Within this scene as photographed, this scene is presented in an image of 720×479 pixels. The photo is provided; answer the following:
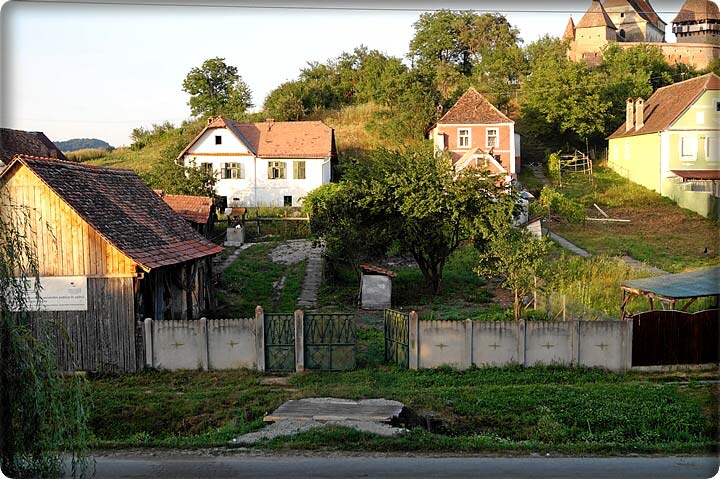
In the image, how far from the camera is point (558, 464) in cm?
1059

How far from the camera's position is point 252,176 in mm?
43969

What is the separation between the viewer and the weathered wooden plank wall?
54.5 feet

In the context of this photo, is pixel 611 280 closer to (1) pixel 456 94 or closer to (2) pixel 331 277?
(2) pixel 331 277

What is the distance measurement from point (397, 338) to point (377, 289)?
6.90 m

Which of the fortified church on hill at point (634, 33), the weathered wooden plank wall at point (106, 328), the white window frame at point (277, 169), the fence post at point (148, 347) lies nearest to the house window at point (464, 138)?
the white window frame at point (277, 169)

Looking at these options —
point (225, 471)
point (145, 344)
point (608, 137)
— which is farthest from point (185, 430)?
point (608, 137)

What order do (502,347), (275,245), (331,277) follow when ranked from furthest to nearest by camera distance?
(275,245)
(331,277)
(502,347)

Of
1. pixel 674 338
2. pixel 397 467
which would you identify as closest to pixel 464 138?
pixel 674 338

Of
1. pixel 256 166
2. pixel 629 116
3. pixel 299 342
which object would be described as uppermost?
pixel 629 116

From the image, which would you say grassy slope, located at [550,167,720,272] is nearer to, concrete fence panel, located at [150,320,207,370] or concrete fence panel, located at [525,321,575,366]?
concrete fence panel, located at [525,321,575,366]

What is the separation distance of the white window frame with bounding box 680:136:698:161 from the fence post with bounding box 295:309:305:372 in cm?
3297

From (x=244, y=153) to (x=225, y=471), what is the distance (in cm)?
3474

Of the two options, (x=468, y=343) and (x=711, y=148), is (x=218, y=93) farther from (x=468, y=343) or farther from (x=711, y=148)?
(x=468, y=343)

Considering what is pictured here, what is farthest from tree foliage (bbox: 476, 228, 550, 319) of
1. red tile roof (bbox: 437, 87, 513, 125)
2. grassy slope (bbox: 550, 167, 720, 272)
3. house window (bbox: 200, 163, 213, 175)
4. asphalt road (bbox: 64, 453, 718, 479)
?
red tile roof (bbox: 437, 87, 513, 125)
